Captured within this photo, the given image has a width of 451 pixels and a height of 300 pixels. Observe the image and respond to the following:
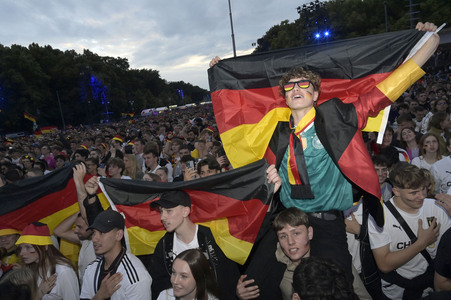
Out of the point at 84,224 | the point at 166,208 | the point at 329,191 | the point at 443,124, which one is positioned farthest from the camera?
the point at 443,124

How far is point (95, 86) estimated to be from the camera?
64.6m

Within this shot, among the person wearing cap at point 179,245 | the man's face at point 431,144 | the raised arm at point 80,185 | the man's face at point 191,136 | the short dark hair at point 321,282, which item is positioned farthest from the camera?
the man's face at point 191,136

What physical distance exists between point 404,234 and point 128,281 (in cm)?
265

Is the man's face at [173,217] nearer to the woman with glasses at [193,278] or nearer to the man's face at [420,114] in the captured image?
the woman with glasses at [193,278]

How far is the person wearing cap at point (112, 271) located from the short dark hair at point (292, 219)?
1.36 metres

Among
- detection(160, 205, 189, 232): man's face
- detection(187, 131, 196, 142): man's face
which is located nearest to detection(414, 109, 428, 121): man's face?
detection(187, 131, 196, 142): man's face

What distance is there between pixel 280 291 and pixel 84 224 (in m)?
2.55

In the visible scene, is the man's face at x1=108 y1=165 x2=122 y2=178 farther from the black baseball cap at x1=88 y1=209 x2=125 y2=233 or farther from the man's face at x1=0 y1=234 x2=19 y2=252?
the black baseball cap at x1=88 y1=209 x2=125 y2=233

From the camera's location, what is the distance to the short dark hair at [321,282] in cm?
214

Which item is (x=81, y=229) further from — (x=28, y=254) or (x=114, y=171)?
(x=114, y=171)

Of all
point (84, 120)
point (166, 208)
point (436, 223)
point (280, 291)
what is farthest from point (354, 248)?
point (84, 120)

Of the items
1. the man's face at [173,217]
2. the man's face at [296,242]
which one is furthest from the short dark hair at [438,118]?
the man's face at [173,217]

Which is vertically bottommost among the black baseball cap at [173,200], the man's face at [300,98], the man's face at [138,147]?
the black baseball cap at [173,200]

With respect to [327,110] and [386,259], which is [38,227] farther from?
[386,259]
